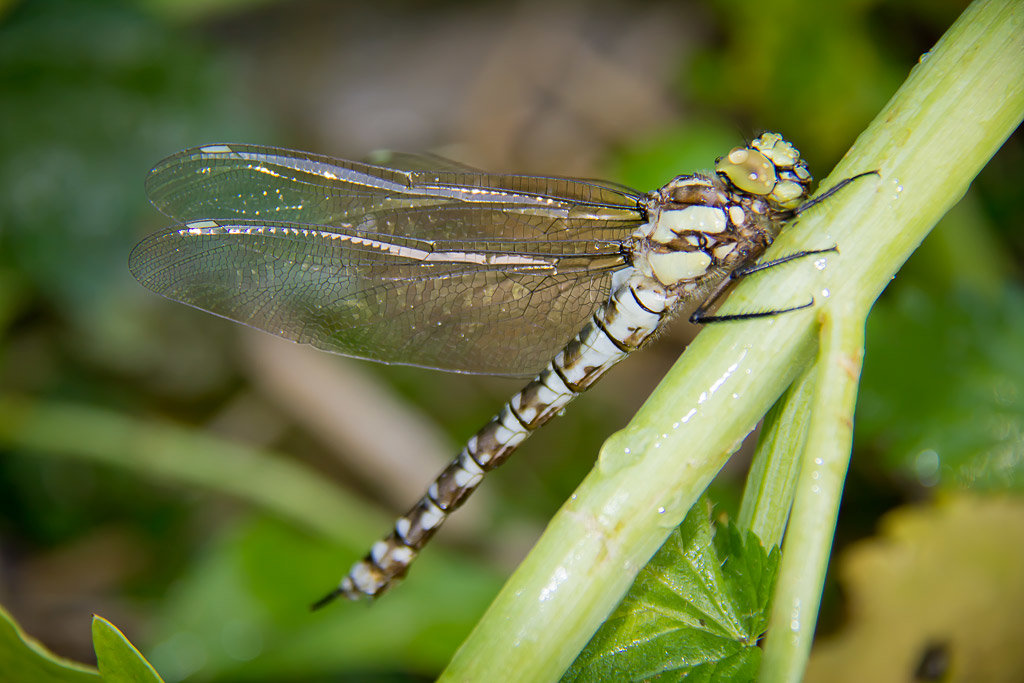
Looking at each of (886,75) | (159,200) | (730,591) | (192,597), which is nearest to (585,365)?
(730,591)

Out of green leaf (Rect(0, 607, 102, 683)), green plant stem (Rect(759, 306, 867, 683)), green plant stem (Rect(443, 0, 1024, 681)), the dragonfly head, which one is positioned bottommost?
green plant stem (Rect(759, 306, 867, 683))

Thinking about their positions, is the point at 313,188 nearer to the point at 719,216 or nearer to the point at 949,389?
the point at 719,216

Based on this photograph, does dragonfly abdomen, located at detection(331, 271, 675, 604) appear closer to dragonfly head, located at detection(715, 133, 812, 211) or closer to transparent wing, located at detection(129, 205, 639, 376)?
transparent wing, located at detection(129, 205, 639, 376)

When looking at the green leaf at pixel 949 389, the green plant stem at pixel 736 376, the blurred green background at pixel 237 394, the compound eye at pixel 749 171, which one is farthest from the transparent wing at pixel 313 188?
the blurred green background at pixel 237 394

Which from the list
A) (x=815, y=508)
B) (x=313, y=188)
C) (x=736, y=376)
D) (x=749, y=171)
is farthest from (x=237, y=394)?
(x=815, y=508)

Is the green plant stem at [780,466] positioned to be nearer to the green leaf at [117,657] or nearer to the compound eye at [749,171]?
the compound eye at [749,171]

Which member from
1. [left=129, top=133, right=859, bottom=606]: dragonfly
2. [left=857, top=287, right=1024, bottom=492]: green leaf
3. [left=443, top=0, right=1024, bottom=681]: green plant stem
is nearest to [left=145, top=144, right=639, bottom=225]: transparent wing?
[left=129, top=133, right=859, bottom=606]: dragonfly

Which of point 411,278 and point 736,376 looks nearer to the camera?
point 736,376

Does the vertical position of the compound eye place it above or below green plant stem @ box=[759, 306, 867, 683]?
above

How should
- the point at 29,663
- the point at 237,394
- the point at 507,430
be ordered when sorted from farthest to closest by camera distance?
1. the point at 237,394
2. the point at 507,430
3. the point at 29,663
